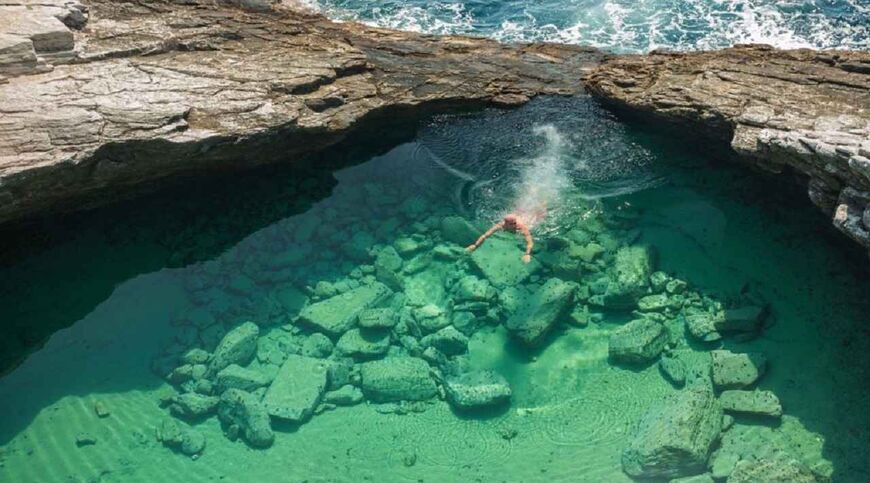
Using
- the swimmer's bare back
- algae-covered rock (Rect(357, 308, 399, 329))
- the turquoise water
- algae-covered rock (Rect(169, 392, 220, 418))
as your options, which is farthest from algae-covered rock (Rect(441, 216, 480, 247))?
the turquoise water

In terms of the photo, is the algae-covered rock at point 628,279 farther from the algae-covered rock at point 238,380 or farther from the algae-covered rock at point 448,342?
the algae-covered rock at point 238,380

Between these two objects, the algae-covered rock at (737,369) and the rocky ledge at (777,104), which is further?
the algae-covered rock at (737,369)

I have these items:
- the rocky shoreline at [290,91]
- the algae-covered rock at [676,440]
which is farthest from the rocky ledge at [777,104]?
the algae-covered rock at [676,440]

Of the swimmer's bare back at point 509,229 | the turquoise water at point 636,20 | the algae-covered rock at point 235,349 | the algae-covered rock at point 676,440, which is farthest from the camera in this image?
the turquoise water at point 636,20

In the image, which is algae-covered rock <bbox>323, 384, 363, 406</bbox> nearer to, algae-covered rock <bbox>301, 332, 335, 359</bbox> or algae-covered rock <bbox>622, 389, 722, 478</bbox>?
algae-covered rock <bbox>301, 332, 335, 359</bbox>

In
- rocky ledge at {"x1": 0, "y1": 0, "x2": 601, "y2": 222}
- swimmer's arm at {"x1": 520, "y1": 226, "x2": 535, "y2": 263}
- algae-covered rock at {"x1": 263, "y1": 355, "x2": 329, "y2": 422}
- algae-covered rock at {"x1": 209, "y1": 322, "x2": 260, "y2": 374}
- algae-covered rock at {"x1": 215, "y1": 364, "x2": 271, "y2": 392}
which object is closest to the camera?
Answer: rocky ledge at {"x1": 0, "y1": 0, "x2": 601, "y2": 222}

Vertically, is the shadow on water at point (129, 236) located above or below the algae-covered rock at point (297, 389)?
above

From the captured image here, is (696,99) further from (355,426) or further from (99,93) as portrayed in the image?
(99,93)
